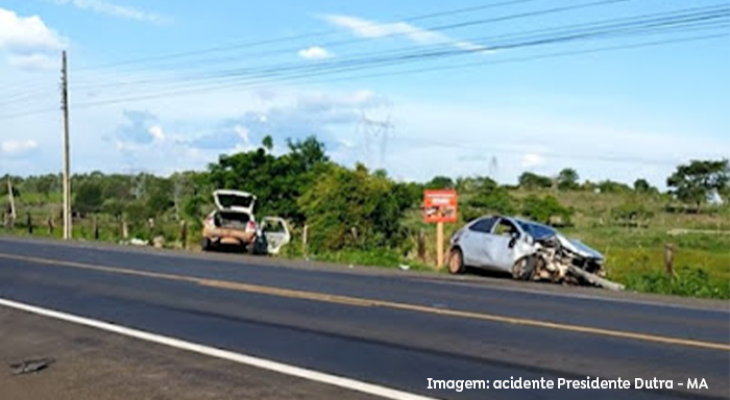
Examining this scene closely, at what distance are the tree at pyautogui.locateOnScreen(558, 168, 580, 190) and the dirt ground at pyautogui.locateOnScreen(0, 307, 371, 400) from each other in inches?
4002

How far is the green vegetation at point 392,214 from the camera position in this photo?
31.9 meters

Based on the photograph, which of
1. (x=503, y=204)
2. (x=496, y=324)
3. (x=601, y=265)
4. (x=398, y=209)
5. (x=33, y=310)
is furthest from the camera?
(x=503, y=204)

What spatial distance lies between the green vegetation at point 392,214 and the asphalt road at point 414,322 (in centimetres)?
633

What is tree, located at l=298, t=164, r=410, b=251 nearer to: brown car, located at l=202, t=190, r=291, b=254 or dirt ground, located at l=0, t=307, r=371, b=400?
brown car, located at l=202, t=190, r=291, b=254

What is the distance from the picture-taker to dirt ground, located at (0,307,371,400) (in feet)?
27.1

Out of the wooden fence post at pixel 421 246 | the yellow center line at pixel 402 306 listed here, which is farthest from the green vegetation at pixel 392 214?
the yellow center line at pixel 402 306

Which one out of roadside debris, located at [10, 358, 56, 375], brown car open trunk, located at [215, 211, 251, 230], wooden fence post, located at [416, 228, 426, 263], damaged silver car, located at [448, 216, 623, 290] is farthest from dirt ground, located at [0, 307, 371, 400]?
brown car open trunk, located at [215, 211, 251, 230]

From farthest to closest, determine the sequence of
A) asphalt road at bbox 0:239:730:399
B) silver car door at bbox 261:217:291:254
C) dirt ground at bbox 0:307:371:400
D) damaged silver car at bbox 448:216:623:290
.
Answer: silver car door at bbox 261:217:291:254
damaged silver car at bbox 448:216:623:290
asphalt road at bbox 0:239:730:399
dirt ground at bbox 0:307:371:400

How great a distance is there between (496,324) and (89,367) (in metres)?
5.19

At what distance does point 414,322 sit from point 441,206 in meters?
15.5

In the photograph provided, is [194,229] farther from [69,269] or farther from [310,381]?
[310,381]

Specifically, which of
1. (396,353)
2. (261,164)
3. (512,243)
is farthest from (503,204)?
(396,353)

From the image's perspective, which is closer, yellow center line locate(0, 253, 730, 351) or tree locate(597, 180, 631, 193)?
yellow center line locate(0, 253, 730, 351)

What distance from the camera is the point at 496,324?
40.7ft
